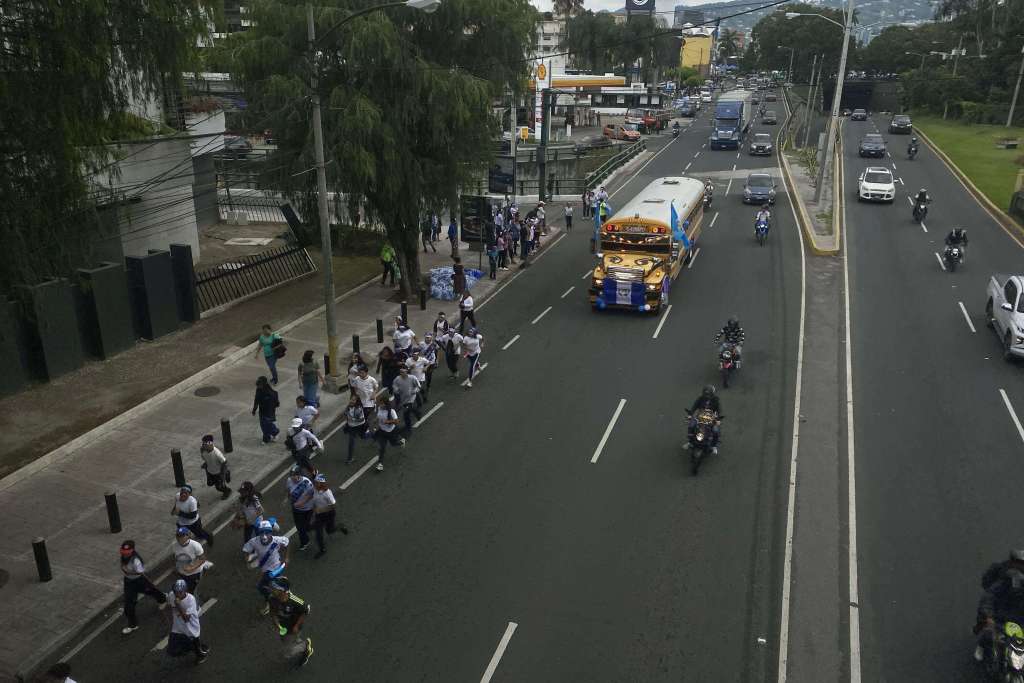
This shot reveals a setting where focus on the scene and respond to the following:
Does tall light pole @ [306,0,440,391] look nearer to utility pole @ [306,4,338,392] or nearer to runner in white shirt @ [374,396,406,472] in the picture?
utility pole @ [306,4,338,392]

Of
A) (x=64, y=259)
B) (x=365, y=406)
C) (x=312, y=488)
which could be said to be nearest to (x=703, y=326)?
(x=365, y=406)

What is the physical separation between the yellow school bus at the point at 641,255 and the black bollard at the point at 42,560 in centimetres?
1600

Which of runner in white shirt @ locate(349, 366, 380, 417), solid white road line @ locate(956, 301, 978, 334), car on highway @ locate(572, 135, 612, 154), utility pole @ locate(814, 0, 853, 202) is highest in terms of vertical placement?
utility pole @ locate(814, 0, 853, 202)

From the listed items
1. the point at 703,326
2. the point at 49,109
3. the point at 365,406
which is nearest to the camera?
the point at 49,109

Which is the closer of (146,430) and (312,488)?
(312,488)

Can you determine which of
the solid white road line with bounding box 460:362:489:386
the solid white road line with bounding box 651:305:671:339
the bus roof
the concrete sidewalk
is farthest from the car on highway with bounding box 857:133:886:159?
the concrete sidewalk

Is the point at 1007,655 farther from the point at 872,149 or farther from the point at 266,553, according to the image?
the point at 872,149

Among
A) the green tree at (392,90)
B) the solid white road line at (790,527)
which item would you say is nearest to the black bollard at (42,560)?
the solid white road line at (790,527)

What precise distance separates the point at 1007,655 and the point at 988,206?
36.5m

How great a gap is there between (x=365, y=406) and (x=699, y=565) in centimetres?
688

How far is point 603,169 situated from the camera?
48.8 m

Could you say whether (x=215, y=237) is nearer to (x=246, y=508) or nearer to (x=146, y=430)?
(x=146, y=430)

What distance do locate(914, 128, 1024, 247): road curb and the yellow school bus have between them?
1624 centimetres

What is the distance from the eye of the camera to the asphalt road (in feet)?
30.8
